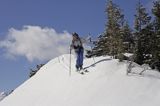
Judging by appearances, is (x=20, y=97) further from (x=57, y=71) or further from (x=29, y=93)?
(x=57, y=71)

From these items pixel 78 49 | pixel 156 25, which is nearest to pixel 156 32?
pixel 156 25

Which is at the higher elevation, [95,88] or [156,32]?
[156,32]

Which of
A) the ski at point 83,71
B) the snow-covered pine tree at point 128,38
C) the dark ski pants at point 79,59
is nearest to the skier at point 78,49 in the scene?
the dark ski pants at point 79,59

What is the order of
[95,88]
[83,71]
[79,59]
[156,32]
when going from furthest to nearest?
[156,32]
[79,59]
[83,71]
[95,88]

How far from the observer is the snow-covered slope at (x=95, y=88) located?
18.9 m

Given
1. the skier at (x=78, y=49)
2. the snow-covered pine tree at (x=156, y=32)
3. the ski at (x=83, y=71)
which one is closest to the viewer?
the ski at (x=83, y=71)

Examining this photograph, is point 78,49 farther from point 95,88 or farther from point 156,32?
point 156,32

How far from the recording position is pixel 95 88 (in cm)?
1997

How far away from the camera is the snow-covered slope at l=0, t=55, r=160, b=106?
18906mm

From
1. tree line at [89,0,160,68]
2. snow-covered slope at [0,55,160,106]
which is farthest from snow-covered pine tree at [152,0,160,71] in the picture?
snow-covered slope at [0,55,160,106]

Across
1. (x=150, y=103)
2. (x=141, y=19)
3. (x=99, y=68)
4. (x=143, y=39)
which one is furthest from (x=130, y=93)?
(x=141, y=19)

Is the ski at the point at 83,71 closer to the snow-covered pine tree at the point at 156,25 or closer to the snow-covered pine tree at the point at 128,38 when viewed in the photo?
the snow-covered pine tree at the point at 156,25

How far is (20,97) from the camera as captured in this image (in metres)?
23.9

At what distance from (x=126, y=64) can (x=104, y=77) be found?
1.81m
